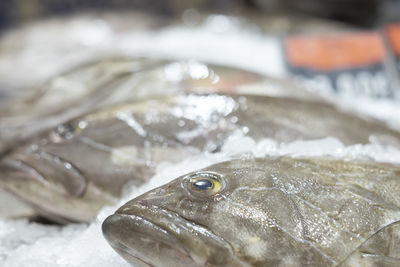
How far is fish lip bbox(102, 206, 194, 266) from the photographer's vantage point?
2.99 ft

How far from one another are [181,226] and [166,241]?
44 mm

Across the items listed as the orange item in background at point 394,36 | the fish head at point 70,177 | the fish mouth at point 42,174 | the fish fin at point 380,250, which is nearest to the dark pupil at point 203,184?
the fish fin at point 380,250

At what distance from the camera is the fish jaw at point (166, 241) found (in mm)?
910

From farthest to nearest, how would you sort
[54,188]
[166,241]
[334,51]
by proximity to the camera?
[334,51] → [54,188] → [166,241]

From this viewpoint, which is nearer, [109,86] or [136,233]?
[136,233]

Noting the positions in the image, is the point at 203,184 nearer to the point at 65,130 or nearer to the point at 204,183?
the point at 204,183

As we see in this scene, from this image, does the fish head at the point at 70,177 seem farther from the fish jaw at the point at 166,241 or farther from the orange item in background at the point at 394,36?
the orange item in background at the point at 394,36

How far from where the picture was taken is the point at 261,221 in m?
0.94

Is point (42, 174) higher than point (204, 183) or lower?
lower

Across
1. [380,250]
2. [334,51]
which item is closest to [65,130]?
[380,250]

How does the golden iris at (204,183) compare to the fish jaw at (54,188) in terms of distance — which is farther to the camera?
the fish jaw at (54,188)

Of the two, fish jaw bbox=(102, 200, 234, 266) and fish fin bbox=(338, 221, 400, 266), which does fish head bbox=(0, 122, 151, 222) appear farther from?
fish fin bbox=(338, 221, 400, 266)

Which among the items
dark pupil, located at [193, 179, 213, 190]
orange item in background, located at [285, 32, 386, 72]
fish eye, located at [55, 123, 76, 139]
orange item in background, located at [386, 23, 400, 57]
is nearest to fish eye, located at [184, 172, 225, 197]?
dark pupil, located at [193, 179, 213, 190]

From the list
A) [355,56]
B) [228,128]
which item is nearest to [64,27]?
[355,56]
